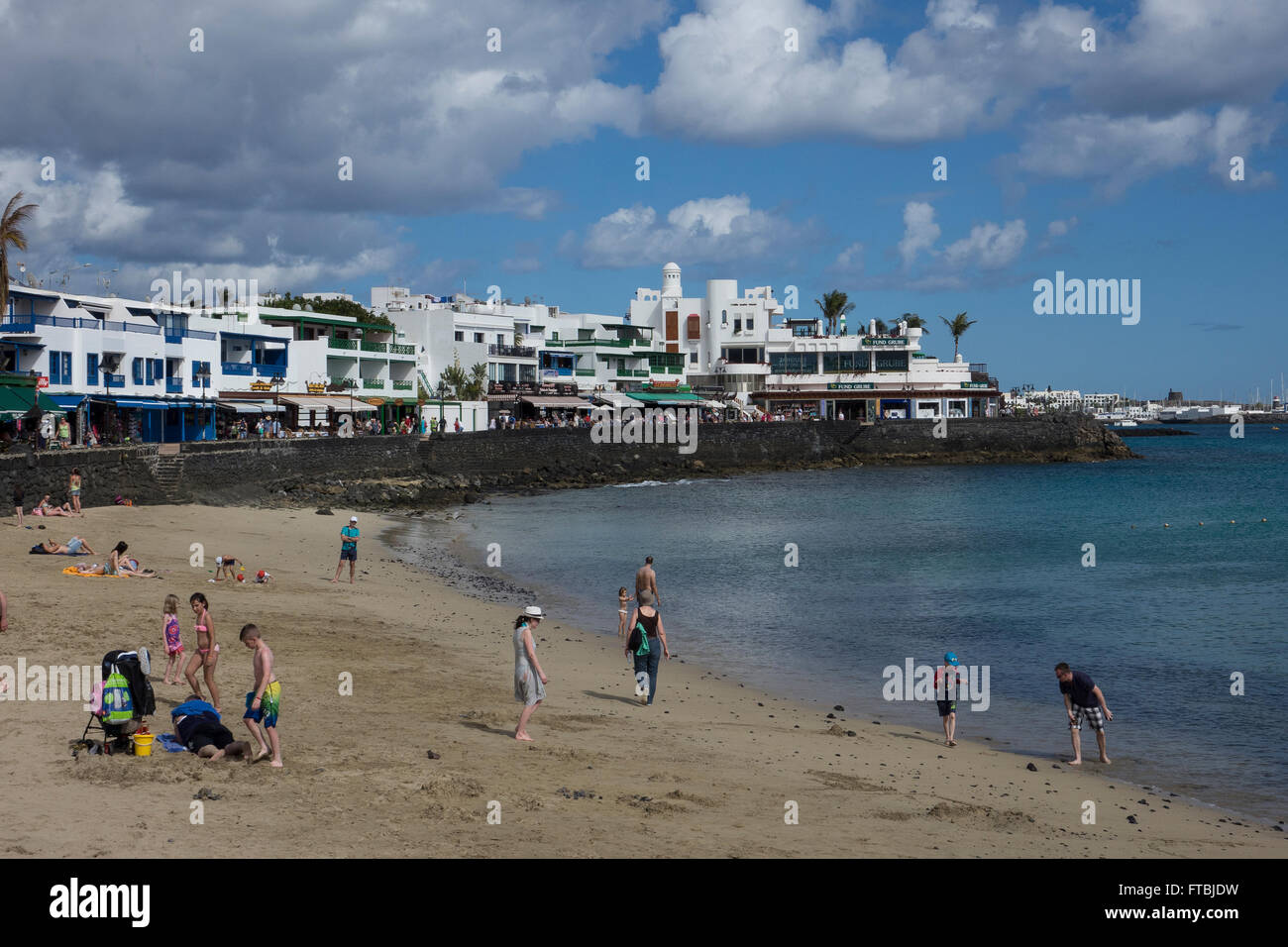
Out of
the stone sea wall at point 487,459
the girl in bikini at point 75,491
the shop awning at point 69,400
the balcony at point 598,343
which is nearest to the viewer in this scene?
the girl in bikini at point 75,491

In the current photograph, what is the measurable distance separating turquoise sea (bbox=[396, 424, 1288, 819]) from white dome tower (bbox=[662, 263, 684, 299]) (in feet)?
167

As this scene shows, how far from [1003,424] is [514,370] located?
140 ft

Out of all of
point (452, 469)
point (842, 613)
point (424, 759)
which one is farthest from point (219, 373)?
point (424, 759)

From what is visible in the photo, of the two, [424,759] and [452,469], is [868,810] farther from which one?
[452,469]

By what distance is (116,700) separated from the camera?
34.5 feet

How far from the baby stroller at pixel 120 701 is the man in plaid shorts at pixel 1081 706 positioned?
10.6 metres

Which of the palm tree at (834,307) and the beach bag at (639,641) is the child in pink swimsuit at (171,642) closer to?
the beach bag at (639,641)

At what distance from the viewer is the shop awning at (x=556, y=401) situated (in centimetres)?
8531

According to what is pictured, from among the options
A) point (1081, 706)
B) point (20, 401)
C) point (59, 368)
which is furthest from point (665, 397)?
point (1081, 706)

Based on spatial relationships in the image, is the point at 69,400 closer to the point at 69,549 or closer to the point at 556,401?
the point at 69,549

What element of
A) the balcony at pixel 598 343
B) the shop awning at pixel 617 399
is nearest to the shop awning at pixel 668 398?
the shop awning at pixel 617 399

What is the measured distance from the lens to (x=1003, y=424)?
323 feet

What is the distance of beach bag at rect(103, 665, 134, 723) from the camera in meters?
10.5

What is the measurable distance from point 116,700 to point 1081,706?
36.5 ft
